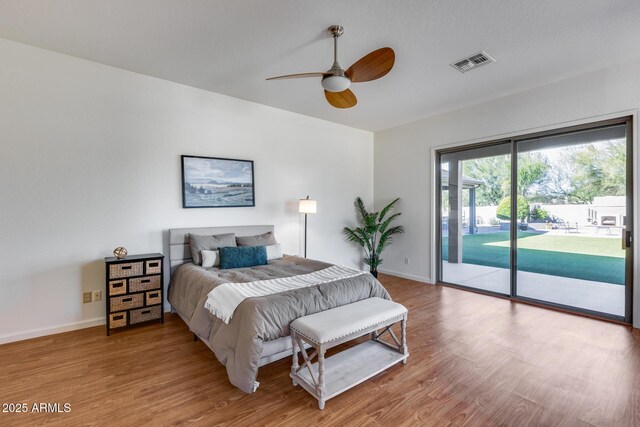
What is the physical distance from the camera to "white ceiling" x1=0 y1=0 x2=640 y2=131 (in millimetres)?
2400

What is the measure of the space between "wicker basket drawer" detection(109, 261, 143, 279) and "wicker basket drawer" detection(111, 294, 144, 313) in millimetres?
241

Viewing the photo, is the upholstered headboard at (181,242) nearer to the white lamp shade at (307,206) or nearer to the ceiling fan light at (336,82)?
the white lamp shade at (307,206)

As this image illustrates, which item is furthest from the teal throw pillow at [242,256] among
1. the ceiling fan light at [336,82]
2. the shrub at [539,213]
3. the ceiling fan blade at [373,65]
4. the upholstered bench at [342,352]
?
the shrub at [539,213]

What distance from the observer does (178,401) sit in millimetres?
2049

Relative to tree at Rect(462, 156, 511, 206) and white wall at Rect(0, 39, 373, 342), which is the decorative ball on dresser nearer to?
white wall at Rect(0, 39, 373, 342)

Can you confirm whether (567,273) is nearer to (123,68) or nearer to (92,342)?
(92,342)

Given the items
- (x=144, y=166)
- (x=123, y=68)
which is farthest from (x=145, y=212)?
(x=123, y=68)

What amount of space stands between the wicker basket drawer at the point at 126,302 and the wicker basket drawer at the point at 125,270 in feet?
0.79

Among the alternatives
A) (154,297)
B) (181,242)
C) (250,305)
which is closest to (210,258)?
(181,242)

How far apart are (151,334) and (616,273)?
5466 mm

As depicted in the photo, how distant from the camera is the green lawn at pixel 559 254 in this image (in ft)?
11.7

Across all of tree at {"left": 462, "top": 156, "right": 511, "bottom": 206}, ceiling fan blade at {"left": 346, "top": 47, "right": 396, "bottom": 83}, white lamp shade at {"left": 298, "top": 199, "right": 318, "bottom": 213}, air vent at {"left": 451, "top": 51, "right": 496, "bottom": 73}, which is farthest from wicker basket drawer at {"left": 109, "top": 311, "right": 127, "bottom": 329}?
tree at {"left": 462, "top": 156, "right": 511, "bottom": 206}

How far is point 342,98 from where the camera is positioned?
3.09 metres

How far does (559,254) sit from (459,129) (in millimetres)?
2322
